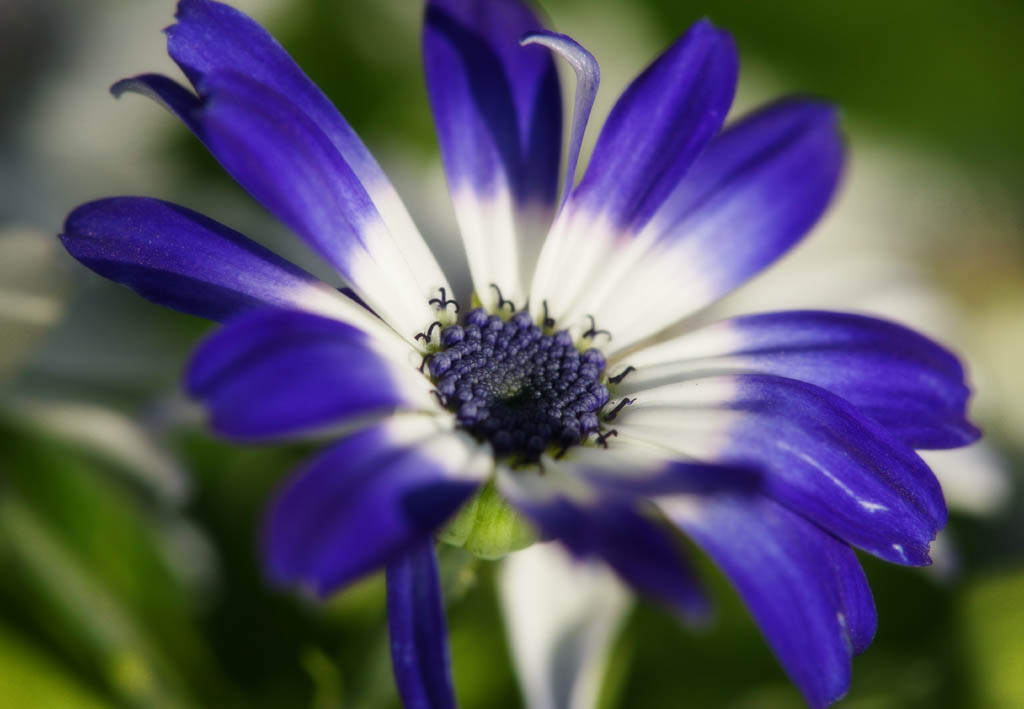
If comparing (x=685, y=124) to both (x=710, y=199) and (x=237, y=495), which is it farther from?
(x=237, y=495)

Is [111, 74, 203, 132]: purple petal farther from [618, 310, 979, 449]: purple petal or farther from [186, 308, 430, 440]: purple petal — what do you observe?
[618, 310, 979, 449]: purple petal

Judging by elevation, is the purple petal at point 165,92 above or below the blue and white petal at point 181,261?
above

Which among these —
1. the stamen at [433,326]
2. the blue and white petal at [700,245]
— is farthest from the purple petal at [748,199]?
Result: the stamen at [433,326]

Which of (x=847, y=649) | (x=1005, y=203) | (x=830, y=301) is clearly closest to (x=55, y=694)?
(x=847, y=649)

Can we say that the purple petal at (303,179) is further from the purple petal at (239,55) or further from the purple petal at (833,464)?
the purple petal at (833,464)

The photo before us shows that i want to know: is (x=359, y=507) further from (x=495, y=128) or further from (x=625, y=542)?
(x=495, y=128)

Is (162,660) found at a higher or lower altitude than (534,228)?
lower

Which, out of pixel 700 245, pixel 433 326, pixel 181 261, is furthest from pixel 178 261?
pixel 700 245
